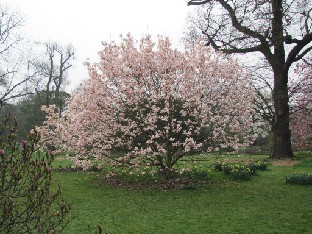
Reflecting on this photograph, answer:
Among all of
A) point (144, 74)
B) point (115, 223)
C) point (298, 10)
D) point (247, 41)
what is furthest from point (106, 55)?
point (247, 41)

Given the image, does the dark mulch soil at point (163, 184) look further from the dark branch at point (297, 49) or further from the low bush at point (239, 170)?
the dark branch at point (297, 49)

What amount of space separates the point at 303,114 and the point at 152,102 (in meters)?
17.0

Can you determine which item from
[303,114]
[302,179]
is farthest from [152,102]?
[303,114]

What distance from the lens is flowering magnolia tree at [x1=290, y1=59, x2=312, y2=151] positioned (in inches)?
902

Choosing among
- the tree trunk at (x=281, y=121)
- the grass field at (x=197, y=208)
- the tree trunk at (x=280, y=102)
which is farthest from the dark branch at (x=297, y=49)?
the grass field at (x=197, y=208)

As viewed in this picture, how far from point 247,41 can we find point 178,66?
8586 mm

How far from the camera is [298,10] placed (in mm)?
14211

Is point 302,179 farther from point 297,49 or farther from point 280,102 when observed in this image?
point 297,49

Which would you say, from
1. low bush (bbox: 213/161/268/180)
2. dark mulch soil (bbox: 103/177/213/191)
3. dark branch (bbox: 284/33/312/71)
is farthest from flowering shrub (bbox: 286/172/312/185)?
dark branch (bbox: 284/33/312/71)

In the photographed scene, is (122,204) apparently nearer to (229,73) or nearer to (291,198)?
(291,198)

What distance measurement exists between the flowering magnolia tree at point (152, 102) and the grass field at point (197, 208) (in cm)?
141

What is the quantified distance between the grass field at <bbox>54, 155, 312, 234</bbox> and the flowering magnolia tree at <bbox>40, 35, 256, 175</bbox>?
1.41 m

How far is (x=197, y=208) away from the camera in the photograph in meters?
8.84

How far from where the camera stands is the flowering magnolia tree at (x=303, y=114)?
75.2ft
